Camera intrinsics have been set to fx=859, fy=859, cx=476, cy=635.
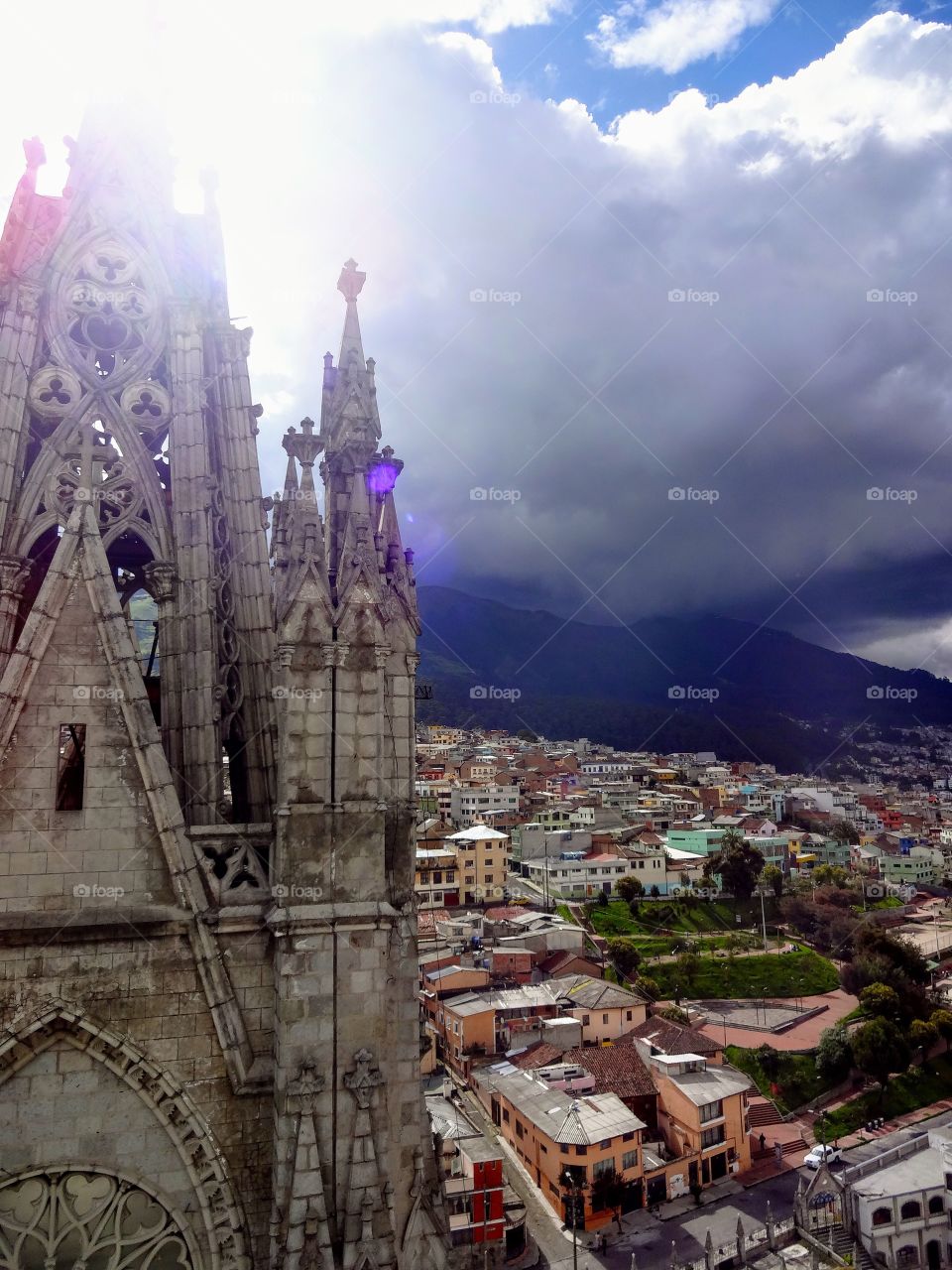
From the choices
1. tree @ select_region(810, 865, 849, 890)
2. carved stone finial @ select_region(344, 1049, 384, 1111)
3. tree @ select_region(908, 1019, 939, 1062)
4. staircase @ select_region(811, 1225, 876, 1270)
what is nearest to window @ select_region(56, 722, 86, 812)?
carved stone finial @ select_region(344, 1049, 384, 1111)

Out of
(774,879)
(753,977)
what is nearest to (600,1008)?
(753,977)

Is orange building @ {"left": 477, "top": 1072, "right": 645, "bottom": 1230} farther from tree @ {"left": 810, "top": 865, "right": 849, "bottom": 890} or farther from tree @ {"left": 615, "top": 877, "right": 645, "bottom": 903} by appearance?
tree @ {"left": 810, "top": 865, "right": 849, "bottom": 890}

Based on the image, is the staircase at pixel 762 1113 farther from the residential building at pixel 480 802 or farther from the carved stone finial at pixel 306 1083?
the residential building at pixel 480 802

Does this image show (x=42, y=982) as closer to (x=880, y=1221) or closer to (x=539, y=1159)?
(x=539, y=1159)

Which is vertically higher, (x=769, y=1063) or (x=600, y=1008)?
(x=600, y=1008)

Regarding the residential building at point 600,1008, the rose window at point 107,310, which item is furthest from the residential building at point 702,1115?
the rose window at point 107,310

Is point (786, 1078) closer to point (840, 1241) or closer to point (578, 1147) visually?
point (840, 1241)

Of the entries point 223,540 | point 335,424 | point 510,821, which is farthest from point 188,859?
point 510,821
